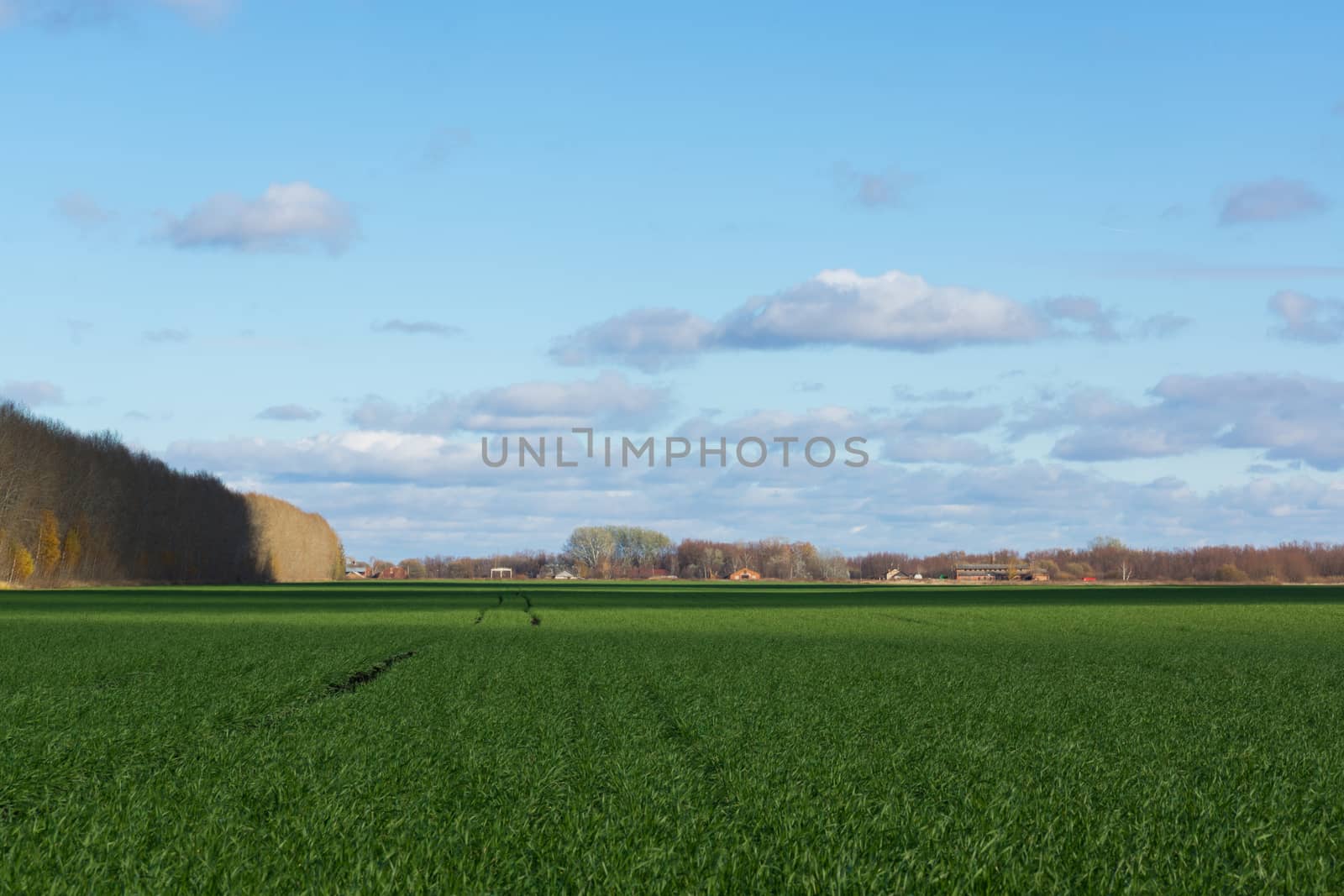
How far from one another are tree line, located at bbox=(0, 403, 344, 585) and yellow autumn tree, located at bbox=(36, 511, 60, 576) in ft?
0.23

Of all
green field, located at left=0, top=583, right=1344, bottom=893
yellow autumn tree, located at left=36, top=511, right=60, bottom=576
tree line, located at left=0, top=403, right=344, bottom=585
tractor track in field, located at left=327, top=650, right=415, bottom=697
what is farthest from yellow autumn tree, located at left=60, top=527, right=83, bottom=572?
tractor track in field, located at left=327, top=650, right=415, bottom=697

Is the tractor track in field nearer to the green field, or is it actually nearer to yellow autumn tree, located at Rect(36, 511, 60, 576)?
the green field

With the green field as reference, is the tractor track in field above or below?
below

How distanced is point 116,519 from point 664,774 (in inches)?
4341

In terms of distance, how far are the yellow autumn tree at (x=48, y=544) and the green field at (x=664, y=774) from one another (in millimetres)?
75662

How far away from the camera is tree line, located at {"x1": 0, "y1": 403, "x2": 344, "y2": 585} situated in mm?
89938

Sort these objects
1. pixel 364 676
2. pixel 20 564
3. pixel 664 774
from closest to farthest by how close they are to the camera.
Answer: pixel 664 774, pixel 364 676, pixel 20 564

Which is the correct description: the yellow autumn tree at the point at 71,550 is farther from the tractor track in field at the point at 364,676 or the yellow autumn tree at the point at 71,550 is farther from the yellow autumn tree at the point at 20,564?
the tractor track in field at the point at 364,676

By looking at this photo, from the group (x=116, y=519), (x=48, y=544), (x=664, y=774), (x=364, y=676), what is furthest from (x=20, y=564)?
(x=664, y=774)

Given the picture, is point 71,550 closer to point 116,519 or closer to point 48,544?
point 48,544

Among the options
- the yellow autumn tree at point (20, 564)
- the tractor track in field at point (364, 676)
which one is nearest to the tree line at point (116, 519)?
the yellow autumn tree at point (20, 564)

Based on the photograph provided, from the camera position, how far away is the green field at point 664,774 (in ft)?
24.7

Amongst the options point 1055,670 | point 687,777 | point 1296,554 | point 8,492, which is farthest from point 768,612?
point 1296,554

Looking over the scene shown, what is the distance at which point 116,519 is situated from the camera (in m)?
108
